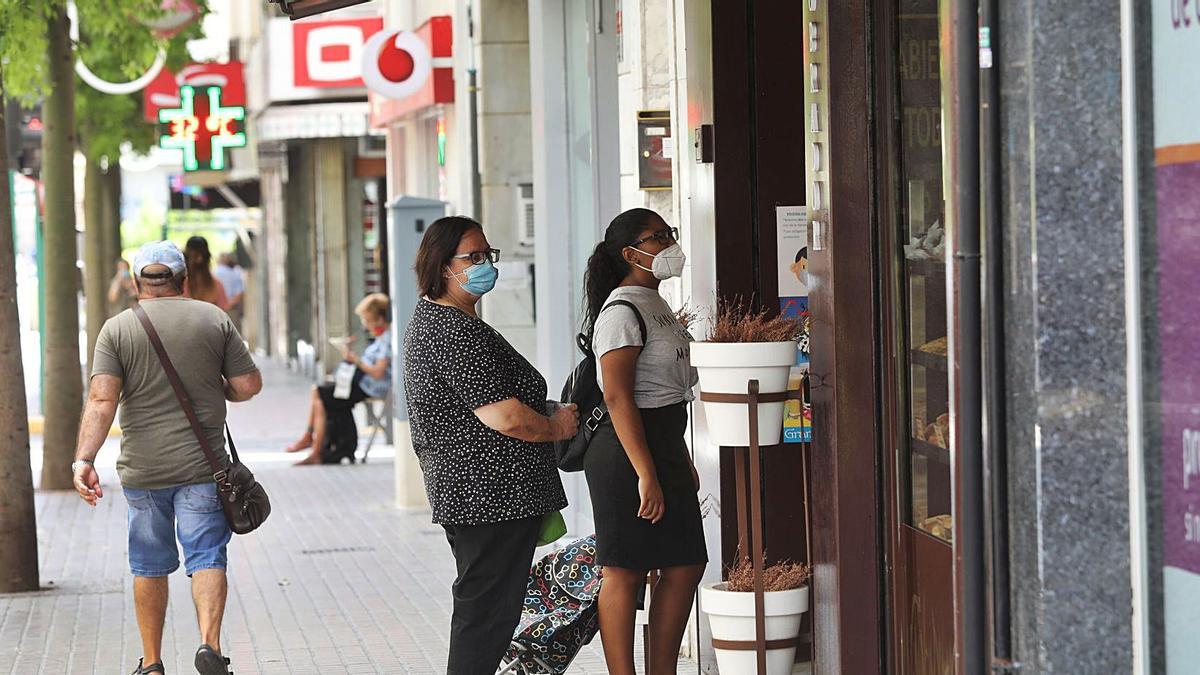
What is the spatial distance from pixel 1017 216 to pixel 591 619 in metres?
3.13

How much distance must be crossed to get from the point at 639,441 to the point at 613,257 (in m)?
0.68

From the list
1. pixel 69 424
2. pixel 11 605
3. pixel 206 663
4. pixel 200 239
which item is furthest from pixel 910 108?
pixel 69 424

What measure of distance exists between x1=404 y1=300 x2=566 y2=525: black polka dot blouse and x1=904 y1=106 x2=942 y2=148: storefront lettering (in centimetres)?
144

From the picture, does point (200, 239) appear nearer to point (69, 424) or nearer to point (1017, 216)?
point (69, 424)

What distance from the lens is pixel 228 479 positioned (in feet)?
23.5

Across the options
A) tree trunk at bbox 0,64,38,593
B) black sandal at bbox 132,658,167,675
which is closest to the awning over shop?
tree trunk at bbox 0,64,38,593

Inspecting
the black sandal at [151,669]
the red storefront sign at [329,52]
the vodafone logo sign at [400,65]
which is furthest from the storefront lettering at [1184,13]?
the red storefront sign at [329,52]

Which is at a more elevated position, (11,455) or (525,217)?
(525,217)

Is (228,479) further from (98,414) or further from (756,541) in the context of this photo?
(756,541)

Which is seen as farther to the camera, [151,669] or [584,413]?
[151,669]

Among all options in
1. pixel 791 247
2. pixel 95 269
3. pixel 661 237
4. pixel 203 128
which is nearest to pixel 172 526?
pixel 661 237

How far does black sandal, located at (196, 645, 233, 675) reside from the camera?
7.07 meters

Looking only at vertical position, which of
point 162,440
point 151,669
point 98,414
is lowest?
point 151,669

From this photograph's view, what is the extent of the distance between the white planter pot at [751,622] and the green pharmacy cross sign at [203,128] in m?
18.2
